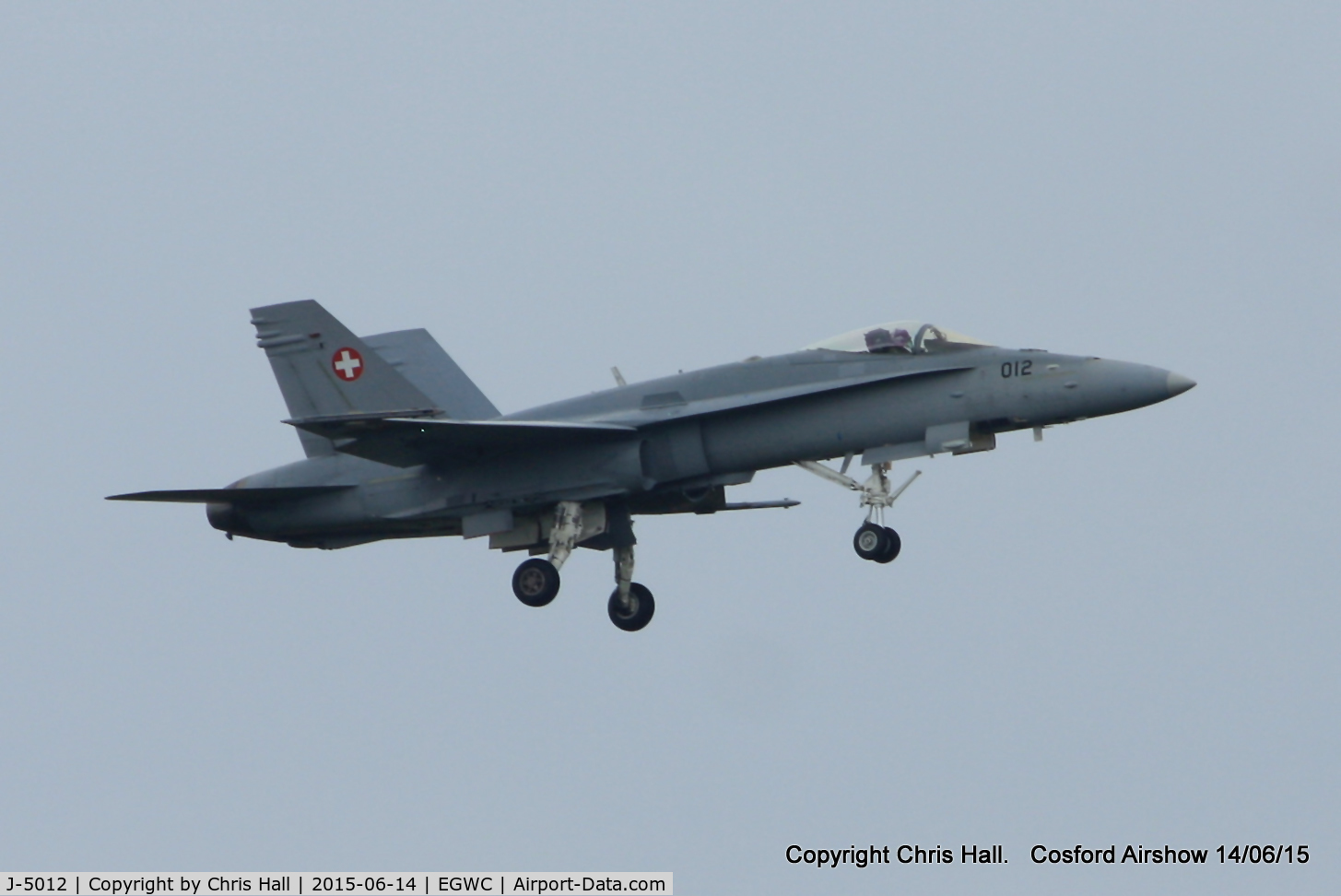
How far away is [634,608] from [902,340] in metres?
5.08

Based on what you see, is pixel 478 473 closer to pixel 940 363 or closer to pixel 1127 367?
pixel 940 363

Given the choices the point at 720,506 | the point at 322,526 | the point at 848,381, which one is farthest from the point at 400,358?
the point at 848,381

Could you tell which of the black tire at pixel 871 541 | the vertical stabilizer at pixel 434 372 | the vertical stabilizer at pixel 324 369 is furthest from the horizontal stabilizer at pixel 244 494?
the black tire at pixel 871 541

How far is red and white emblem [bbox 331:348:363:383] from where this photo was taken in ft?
82.1

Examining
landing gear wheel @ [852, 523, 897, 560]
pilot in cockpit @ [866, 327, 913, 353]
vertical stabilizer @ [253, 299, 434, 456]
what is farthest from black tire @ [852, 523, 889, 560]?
vertical stabilizer @ [253, 299, 434, 456]

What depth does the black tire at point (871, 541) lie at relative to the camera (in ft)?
76.1

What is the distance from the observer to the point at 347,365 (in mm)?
25047

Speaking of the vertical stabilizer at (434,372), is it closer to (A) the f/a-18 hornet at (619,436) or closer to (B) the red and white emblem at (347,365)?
(A) the f/a-18 hornet at (619,436)

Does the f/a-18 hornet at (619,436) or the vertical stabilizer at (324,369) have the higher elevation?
the vertical stabilizer at (324,369)

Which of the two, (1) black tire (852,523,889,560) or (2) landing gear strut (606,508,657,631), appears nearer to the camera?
(1) black tire (852,523,889,560)

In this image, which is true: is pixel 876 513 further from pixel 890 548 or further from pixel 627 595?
pixel 627 595

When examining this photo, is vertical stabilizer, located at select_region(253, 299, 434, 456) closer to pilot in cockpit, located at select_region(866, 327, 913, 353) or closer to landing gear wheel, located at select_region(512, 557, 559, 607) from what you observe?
landing gear wheel, located at select_region(512, 557, 559, 607)

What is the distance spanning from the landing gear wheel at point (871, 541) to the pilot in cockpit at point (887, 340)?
1.93 m

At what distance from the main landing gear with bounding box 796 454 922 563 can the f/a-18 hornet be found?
0.8 inches
